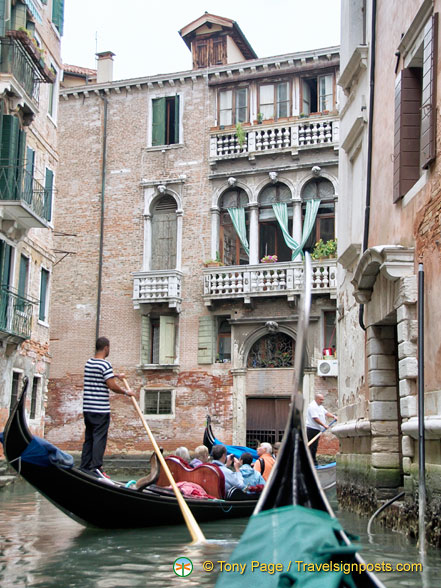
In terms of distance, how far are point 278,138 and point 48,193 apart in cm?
586

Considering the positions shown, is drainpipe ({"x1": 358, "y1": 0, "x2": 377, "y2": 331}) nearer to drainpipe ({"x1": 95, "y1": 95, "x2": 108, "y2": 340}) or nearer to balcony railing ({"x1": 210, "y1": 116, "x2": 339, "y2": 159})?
balcony railing ({"x1": 210, "y1": 116, "x2": 339, "y2": 159})

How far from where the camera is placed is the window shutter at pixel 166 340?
18000 millimetres

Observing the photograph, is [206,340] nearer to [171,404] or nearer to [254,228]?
[171,404]

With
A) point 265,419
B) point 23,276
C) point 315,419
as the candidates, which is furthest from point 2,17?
point 265,419

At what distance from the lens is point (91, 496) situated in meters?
6.32

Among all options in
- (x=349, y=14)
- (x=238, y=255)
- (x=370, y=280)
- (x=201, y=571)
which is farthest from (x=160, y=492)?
(x=238, y=255)

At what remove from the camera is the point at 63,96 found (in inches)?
785

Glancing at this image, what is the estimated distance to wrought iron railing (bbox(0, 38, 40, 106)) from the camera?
42.3 ft

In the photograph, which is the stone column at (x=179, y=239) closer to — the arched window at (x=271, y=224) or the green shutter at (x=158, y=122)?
the arched window at (x=271, y=224)

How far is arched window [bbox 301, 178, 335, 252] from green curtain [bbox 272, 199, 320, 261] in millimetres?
223

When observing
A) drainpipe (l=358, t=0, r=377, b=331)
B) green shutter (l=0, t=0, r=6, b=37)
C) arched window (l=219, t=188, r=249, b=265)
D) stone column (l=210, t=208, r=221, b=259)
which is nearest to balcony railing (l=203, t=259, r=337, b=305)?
stone column (l=210, t=208, r=221, b=259)

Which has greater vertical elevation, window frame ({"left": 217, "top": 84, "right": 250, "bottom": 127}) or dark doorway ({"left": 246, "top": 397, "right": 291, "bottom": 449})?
window frame ({"left": 217, "top": 84, "right": 250, "bottom": 127})

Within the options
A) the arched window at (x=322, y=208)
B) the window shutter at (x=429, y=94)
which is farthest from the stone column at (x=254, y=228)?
the window shutter at (x=429, y=94)

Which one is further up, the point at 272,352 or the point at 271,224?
the point at 271,224
